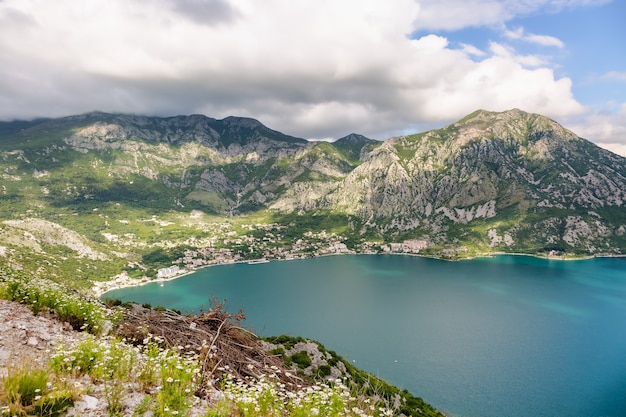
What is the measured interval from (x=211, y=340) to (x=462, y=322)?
108 m

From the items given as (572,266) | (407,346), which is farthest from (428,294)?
(572,266)

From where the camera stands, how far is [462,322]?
3920 inches

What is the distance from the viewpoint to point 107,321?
30.4ft

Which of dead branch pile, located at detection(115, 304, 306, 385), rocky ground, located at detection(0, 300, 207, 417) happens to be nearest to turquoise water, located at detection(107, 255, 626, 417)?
dead branch pile, located at detection(115, 304, 306, 385)

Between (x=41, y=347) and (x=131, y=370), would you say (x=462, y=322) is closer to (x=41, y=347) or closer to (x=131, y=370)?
(x=131, y=370)

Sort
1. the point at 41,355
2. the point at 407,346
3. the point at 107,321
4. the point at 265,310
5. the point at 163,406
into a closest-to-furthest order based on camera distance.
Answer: the point at 163,406, the point at 41,355, the point at 107,321, the point at 407,346, the point at 265,310

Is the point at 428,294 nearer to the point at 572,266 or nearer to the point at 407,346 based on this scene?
the point at 407,346

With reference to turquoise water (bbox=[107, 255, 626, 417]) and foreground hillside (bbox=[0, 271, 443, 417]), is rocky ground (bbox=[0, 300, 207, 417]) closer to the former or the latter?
foreground hillside (bbox=[0, 271, 443, 417])

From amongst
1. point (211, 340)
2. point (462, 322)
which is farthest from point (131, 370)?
point (462, 322)

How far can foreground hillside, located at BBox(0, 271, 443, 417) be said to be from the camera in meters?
4.85

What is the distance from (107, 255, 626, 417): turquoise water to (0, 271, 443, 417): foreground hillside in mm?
36704

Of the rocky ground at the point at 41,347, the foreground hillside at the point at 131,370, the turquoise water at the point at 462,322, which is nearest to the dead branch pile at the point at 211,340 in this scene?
the foreground hillside at the point at 131,370

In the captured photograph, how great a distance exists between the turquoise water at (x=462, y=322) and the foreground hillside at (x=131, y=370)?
36704 millimetres

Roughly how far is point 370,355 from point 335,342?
10.7 metres
